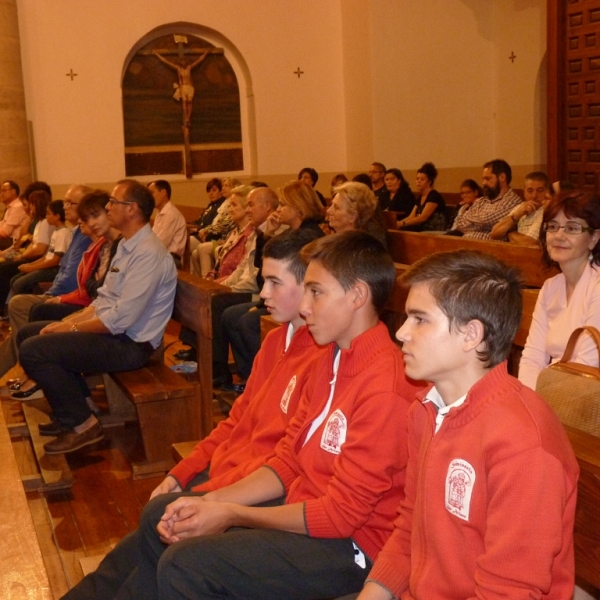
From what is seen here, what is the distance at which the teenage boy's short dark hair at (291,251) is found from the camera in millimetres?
2887

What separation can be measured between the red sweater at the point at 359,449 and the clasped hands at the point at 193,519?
19 centimetres

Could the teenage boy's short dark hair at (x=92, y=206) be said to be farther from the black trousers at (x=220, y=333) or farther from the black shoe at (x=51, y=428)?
the black shoe at (x=51, y=428)

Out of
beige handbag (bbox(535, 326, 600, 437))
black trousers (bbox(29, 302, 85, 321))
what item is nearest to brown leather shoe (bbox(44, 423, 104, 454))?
black trousers (bbox(29, 302, 85, 321))

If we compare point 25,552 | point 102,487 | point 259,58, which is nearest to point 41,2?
point 259,58

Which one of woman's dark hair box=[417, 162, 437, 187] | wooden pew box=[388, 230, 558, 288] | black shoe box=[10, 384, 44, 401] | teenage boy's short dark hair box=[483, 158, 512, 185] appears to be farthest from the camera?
woman's dark hair box=[417, 162, 437, 187]

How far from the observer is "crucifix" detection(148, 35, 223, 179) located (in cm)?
1245

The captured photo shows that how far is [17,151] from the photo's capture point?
36.8 ft

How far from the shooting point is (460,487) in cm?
173

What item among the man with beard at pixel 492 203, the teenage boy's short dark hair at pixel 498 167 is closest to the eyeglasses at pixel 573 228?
the man with beard at pixel 492 203

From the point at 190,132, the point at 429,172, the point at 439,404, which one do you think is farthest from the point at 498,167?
the point at 190,132

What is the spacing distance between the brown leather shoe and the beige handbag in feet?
9.71

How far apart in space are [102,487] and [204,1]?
30.9ft

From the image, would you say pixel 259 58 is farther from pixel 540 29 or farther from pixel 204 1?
pixel 540 29

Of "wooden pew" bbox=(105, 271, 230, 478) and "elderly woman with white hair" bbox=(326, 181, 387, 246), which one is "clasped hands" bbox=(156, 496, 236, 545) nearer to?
"wooden pew" bbox=(105, 271, 230, 478)
